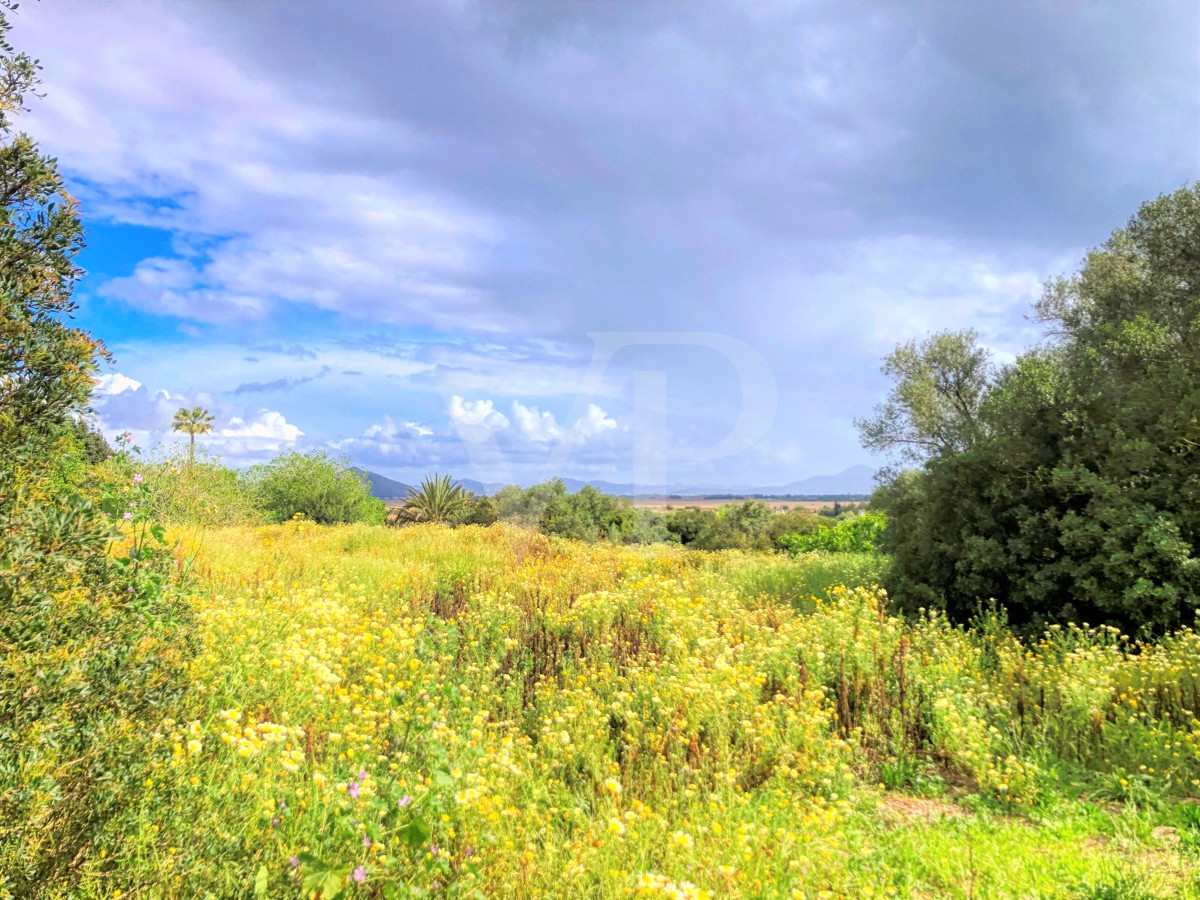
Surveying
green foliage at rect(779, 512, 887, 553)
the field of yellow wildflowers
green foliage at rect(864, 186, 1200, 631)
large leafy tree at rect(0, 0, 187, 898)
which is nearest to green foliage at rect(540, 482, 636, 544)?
green foliage at rect(779, 512, 887, 553)

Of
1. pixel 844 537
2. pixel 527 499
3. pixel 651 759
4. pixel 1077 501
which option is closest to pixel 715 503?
pixel 527 499

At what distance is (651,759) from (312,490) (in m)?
24.8

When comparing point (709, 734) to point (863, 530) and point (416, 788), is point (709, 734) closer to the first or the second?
point (416, 788)

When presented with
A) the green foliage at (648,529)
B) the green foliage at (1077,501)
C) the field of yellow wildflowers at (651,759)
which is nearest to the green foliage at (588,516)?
the green foliage at (648,529)

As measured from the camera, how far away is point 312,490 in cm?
2645

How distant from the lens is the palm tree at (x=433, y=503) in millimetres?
27594

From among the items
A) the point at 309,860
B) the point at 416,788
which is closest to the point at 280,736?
the point at 416,788

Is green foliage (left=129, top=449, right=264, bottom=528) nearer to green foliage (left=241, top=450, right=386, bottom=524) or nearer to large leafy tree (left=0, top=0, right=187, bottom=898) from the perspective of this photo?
green foliage (left=241, top=450, right=386, bottom=524)

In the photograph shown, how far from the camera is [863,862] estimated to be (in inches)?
134

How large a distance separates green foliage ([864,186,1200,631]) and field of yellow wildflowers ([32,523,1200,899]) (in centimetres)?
70

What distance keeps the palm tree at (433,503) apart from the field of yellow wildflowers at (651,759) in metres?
19.6

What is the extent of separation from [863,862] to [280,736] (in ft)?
9.56

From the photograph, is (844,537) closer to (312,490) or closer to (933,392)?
(933,392)

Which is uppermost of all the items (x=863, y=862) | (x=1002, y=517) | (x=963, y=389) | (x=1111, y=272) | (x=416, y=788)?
(x=1111, y=272)
